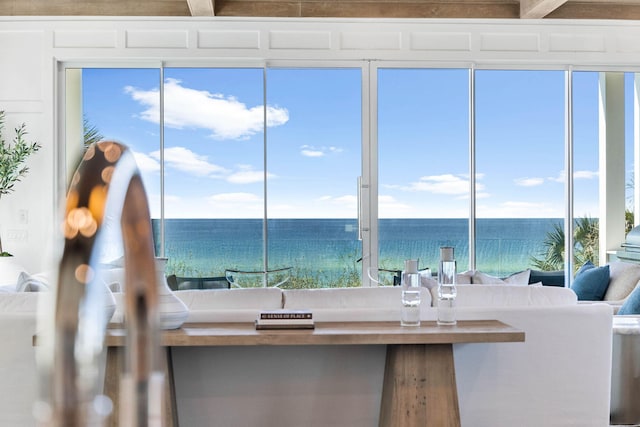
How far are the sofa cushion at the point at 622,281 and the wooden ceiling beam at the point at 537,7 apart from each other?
2192 millimetres

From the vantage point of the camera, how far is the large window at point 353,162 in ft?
20.1

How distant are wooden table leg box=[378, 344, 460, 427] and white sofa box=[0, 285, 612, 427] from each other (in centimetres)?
18

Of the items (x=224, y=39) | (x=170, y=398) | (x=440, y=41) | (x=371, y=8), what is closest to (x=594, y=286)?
(x=440, y=41)

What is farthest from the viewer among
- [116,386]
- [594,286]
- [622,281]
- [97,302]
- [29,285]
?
[594,286]

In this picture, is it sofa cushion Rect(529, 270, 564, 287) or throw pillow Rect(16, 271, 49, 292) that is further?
sofa cushion Rect(529, 270, 564, 287)

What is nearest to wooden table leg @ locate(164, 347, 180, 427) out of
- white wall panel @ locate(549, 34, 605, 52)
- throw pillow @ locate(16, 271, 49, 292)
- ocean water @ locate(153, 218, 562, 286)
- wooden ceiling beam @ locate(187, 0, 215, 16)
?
throw pillow @ locate(16, 271, 49, 292)

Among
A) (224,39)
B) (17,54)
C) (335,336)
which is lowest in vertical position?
(335,336)

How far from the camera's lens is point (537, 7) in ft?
18.4

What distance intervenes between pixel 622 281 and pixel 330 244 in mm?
2574

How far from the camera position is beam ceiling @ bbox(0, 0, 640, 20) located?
5848 mm

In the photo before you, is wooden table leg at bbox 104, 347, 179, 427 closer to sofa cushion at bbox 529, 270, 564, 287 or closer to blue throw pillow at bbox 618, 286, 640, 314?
blue throw pillow at bbox 618, 286, 640, 314

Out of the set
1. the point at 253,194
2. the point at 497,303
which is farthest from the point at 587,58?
the point at 497,303

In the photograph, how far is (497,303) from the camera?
110 inches

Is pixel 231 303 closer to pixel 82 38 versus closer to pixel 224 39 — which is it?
pixel 224 39
